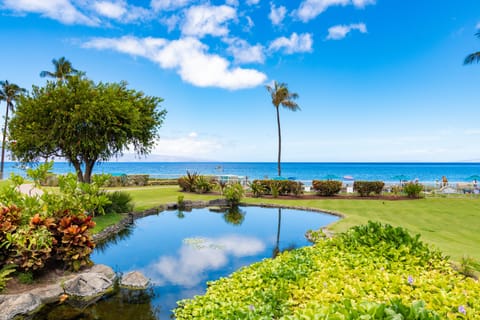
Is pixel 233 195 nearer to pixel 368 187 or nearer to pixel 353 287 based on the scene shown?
pixel 368 187

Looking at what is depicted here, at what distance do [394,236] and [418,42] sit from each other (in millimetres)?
17238

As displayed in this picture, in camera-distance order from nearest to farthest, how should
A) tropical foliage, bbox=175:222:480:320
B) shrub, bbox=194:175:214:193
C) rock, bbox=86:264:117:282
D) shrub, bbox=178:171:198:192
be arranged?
tropical foliage, bbox=175:222:480:320 → rock, bbox=86:264:117:282 → shrub, bbox=194:175:214:193 → shrub, bbox=178:171:198:192

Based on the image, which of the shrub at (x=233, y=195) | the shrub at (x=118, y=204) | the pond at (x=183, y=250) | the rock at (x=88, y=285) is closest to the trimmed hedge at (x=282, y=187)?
the shrub at (x=233, y=195)

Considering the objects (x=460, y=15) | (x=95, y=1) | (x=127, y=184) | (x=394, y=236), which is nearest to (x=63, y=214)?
(x=394, y=236)

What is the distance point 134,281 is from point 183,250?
94.9 inches

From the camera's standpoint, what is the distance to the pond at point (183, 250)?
197 inches

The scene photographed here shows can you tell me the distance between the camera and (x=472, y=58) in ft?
65.0

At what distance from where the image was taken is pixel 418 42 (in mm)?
18172

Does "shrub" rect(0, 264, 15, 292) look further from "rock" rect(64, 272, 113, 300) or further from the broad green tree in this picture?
the broad green tree

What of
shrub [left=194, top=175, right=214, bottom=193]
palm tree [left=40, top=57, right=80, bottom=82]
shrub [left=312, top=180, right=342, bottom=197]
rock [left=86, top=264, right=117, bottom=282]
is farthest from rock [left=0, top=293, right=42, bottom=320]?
palm tree [left=40, top=57, right=80, bottom=82]

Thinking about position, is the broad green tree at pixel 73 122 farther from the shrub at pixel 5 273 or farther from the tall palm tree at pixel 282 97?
the tall palm tree at pixel 282 97

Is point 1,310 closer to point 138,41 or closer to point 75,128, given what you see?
point 75,128

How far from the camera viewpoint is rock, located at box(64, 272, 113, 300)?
540cm

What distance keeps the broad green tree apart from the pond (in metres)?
4.20
